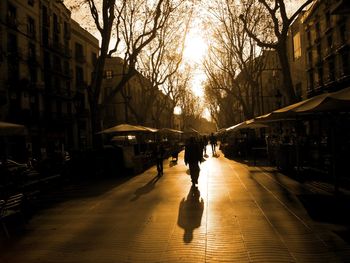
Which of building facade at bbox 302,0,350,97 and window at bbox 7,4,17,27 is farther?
building facade at bbox 302,0,350,97

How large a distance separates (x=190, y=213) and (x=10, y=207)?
333 centimetres

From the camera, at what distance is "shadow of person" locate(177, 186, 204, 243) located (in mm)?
6373

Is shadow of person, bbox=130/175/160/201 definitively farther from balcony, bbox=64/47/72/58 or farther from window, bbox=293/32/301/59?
window, bbox=293/32/301/59

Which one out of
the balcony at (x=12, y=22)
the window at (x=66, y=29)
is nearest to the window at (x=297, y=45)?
the window at (x=66, y=29)

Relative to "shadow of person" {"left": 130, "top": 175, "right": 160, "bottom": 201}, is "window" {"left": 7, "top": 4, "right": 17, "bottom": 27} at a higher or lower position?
higher

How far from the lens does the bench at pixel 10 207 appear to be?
686 centimetres

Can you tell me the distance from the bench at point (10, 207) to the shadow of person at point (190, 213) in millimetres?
2957

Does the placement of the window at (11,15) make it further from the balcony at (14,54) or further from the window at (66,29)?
the window at (66,29)

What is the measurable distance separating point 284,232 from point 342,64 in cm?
2899

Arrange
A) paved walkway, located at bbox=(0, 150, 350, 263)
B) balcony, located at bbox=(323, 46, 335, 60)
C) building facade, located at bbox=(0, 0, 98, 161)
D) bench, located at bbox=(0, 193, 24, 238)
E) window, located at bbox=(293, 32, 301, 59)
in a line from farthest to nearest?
window, located at bbox=(293, 32, 301, 59)
balcony, located at bbox=(323, 46, 335, 60)
building facade, located at bbox=(0, 0, 98, 161)
bench, located at bbox=(0, 193, 24, 238)
paved walkway, located at bbox=(0, 150, 350, 263)

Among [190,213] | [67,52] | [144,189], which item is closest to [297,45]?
[67,52]

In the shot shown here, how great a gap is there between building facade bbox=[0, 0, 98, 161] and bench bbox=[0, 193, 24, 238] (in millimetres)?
18271

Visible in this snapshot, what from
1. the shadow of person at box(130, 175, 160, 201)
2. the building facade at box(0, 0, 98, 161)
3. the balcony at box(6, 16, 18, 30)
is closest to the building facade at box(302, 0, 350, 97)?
the shadow of person at box(130, 175, 160, 201)

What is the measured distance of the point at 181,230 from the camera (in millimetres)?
6402
